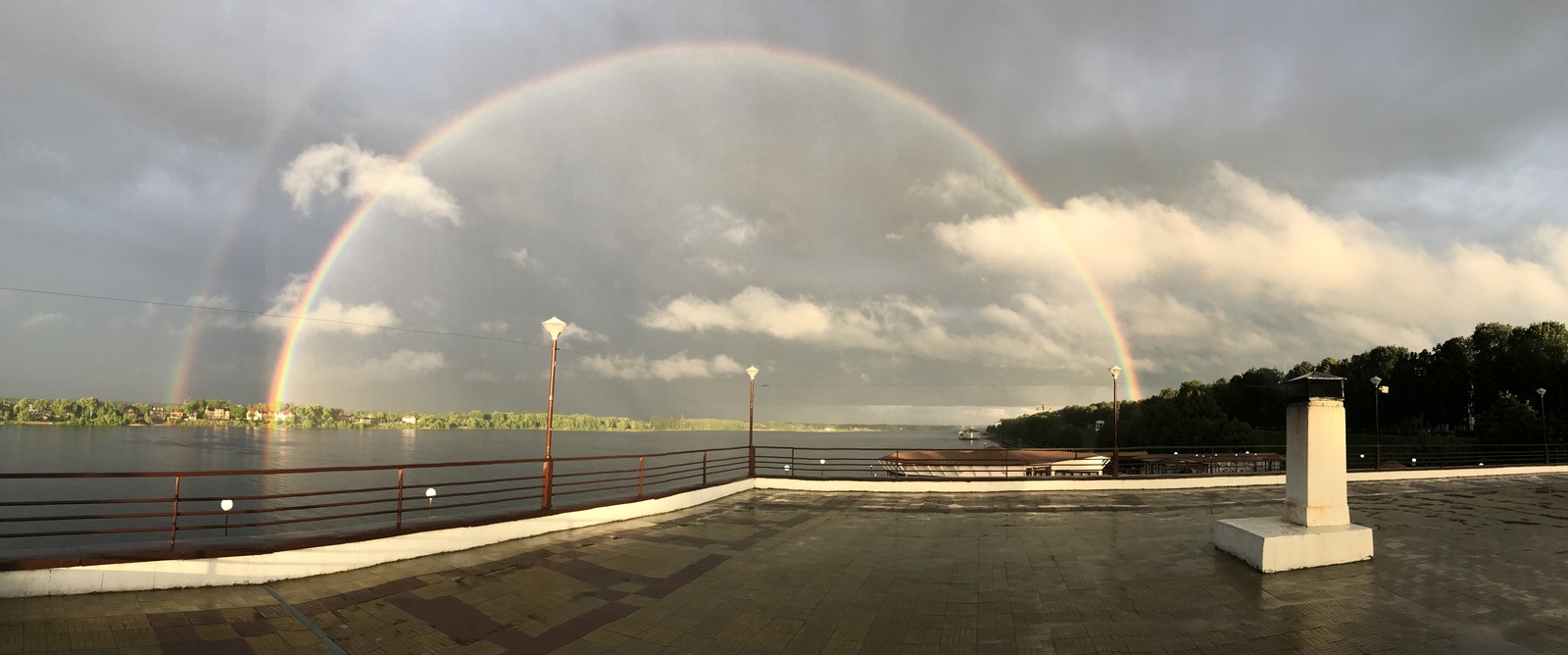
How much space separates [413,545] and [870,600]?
5.92 meters

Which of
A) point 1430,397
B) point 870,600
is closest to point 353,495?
point 870,600

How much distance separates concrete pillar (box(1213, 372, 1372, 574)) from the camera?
8602mm

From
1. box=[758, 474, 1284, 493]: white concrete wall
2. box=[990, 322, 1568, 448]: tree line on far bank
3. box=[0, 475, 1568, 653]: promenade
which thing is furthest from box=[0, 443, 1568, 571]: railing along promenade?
box=[990, 322, 1568, 448]: tree line on far bank

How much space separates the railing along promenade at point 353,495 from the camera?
298 inches

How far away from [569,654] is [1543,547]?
42.7 ft

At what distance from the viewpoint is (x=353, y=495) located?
192 ft

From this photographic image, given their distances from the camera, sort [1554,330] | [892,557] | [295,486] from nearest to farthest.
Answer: [892,557] → [1554,330] → [295,486]

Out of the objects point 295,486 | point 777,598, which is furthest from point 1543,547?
point 295,486

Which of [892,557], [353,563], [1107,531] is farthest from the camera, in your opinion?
[1107,531]

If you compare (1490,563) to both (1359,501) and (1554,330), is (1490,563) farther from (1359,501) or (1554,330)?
(1554,330)

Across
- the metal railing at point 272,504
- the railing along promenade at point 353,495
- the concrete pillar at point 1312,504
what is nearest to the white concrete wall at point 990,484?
the railing along promenade at point 353,495

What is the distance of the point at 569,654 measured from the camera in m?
6.02

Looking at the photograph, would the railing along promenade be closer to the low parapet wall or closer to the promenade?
the low parapet wall

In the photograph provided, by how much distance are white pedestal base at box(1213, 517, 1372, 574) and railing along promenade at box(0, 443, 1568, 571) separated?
7.19m
